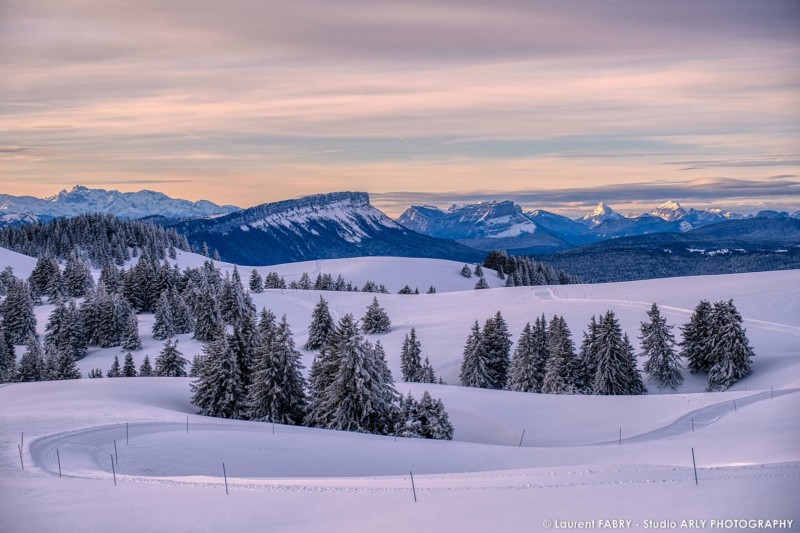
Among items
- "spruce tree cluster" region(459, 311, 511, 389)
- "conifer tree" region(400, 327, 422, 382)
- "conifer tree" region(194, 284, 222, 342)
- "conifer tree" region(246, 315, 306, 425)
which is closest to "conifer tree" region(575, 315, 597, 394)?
"spruce tree cluster" region(459, 311, 511, 389)

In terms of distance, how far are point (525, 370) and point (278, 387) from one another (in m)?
25.4

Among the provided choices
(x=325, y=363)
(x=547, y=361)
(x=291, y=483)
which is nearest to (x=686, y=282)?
(x=547, y=361)

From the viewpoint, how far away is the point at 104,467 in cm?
2570

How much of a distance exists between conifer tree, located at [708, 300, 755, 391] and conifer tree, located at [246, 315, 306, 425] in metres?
34.5

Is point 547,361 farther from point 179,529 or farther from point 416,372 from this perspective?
point 179,529

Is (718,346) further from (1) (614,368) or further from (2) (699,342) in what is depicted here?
(1) (614,368)

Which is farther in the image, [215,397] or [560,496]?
[215,397]

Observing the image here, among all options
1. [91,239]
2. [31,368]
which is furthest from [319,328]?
[91,239]

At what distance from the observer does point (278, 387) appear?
44250 mm

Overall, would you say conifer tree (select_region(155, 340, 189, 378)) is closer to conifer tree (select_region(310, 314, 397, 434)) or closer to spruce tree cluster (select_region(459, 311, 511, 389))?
spruce tree cluster (select_region(459, 311, 511, 389))

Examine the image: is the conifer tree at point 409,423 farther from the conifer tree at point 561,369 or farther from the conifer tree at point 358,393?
the conifer tree at point 561,369

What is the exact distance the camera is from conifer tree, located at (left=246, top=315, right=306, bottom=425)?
44062 mm

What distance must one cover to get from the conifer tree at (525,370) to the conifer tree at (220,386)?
25.4 metres

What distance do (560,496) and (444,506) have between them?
2.61 m
